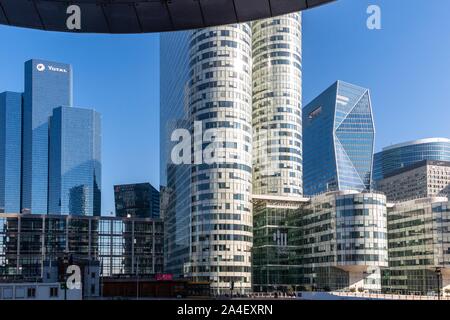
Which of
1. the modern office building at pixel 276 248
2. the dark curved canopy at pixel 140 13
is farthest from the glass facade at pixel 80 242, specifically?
the dark curved canopy at pixel 140 13

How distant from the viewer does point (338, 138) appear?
82.6 metres

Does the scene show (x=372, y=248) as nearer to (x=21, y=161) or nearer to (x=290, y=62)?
(x=290, y=62)

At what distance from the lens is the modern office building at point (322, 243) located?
4147cm

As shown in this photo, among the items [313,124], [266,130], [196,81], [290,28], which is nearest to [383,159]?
[266,130]

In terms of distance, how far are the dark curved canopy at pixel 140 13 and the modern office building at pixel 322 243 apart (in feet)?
125

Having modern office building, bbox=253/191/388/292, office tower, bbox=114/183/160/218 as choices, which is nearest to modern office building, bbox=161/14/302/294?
modern office building, bbox=253/191/388/292

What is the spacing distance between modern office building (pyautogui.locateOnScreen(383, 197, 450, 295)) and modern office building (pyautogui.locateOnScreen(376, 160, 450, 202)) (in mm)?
1013

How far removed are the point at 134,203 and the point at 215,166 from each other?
25580 mm

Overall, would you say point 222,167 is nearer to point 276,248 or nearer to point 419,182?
point 276,248

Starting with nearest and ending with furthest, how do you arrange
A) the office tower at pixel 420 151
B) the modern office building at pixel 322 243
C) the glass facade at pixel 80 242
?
the office tower at pixel 420 151 < the modern office building at pixel 322 243 < the glass facade at pixel 80 242

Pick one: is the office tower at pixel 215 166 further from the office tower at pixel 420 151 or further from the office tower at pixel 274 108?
the office tower at pixel 274 108

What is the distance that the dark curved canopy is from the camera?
3.29 meters

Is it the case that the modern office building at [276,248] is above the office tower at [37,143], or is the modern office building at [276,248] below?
below

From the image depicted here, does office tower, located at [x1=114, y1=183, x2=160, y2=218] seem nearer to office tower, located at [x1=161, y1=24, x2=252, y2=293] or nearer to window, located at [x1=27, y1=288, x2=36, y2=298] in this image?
office tower, located at [x1=161, y1=24, x2=252, y2=293]
